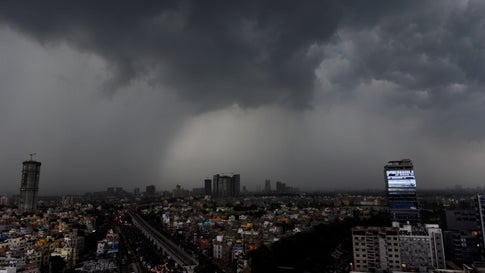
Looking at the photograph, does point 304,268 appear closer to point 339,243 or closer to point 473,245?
A: point 339,243

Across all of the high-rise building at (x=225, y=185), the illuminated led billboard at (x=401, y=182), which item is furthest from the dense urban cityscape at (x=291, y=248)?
the high-rise building at (x=225, y=185)

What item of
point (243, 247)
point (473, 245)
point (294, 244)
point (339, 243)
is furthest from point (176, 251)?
point (473, 245)

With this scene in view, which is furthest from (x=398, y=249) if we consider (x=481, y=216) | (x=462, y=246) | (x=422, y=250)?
(x=481, y=216)

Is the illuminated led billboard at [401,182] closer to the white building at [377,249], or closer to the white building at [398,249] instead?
the white building at [398,249]

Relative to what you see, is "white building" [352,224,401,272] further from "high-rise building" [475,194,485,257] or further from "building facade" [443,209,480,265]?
"high-rise building" [475,194,485,257]

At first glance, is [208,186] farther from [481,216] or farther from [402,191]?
[481,216]

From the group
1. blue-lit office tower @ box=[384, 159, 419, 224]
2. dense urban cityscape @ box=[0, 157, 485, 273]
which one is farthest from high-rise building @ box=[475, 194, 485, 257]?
blue-lit office tower @ box=[384, 159, 419, 224]
